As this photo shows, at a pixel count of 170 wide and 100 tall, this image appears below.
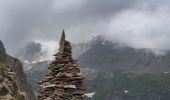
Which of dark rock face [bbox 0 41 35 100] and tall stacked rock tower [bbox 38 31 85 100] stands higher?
dark rock face [bbox 0 41 35 100]

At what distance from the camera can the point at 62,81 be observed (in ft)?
62.4

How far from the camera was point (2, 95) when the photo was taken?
266ft

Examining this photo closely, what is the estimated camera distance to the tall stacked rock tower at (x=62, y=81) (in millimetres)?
18719

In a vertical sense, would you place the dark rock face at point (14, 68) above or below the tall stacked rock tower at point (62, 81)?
above

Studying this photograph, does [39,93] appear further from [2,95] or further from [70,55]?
[2,95]

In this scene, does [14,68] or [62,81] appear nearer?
[62,81]

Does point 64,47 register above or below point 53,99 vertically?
above

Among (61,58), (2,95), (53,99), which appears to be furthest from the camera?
(2,95)

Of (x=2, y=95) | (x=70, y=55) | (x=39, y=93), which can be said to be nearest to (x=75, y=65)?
(x=70, y=55)

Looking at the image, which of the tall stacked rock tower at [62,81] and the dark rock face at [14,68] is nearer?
the tall stacked rock tower at [62,81]

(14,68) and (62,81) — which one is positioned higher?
(14,68)

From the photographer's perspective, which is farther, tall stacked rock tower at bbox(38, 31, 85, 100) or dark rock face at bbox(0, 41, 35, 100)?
dark rock face at bbox(0, 41, 35, 100)

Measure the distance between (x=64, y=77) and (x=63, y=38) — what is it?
80.5 inches

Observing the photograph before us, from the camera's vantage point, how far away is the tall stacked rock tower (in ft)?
61.4
